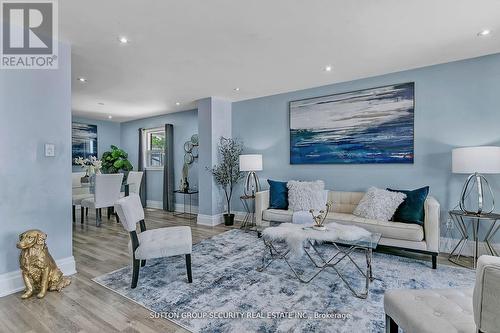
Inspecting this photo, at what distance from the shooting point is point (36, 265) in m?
2.22

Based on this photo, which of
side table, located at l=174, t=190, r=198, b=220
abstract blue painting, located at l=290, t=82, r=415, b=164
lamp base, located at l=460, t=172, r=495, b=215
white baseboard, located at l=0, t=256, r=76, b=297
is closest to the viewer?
white baseboard, located at l=0, t=256, r=76, b=297

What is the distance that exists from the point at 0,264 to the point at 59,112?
1.52m

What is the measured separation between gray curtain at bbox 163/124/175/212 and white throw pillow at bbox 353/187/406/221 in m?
4.43

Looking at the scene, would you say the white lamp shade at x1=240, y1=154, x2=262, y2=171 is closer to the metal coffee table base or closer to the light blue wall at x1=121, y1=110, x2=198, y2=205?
the metal coffee table base

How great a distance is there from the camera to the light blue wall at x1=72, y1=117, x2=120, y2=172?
704cm

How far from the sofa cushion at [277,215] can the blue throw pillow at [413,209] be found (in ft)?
4.50

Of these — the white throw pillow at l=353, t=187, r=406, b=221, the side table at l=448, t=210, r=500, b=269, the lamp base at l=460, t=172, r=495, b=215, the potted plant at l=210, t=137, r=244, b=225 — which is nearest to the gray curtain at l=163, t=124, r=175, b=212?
the potted plant at l=210, t=137, r=244, b=225

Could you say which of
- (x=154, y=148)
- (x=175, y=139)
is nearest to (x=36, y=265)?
(x=175, y=139)

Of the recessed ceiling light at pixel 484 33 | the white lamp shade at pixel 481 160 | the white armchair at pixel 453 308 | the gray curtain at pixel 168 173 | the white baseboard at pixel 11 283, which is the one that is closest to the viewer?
the white armchair at pixel 453 308

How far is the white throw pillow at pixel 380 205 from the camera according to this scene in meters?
3.18

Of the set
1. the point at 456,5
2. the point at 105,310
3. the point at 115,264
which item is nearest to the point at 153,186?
the point at 115,264

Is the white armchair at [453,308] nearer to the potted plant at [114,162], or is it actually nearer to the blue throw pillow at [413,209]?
the blue throw pillow at [413,209]

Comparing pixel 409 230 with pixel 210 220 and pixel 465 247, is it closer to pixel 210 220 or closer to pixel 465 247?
pixel 465 247

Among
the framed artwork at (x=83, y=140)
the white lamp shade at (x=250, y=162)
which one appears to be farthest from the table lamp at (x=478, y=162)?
the framed artwork at (x=83, y=140)
